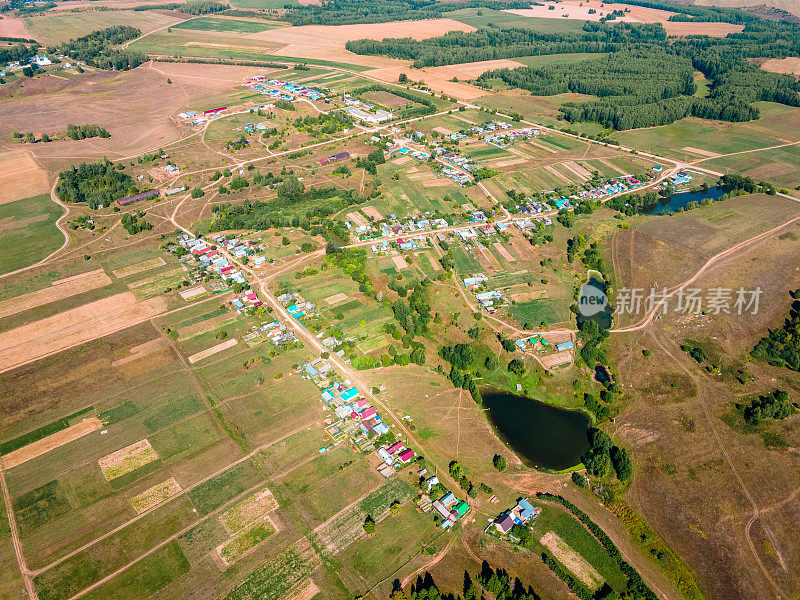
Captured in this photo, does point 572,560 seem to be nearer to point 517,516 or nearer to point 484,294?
point 517,516

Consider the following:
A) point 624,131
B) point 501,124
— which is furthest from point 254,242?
point 624,131

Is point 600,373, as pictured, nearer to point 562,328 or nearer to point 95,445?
point 562,328

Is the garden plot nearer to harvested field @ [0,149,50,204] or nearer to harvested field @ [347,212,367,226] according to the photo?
harvested field @ [347,212,367,226]

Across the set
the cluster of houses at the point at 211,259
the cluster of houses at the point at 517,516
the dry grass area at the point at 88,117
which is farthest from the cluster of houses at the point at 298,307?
the dry grass area at the point at 88,117

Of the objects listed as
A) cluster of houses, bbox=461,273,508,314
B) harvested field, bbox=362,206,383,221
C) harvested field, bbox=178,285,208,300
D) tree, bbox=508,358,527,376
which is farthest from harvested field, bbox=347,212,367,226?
tree, bbox=508,358,527,376

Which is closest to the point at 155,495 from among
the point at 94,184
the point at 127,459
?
the point at 127,459

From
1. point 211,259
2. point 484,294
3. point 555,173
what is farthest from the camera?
point 555,173
